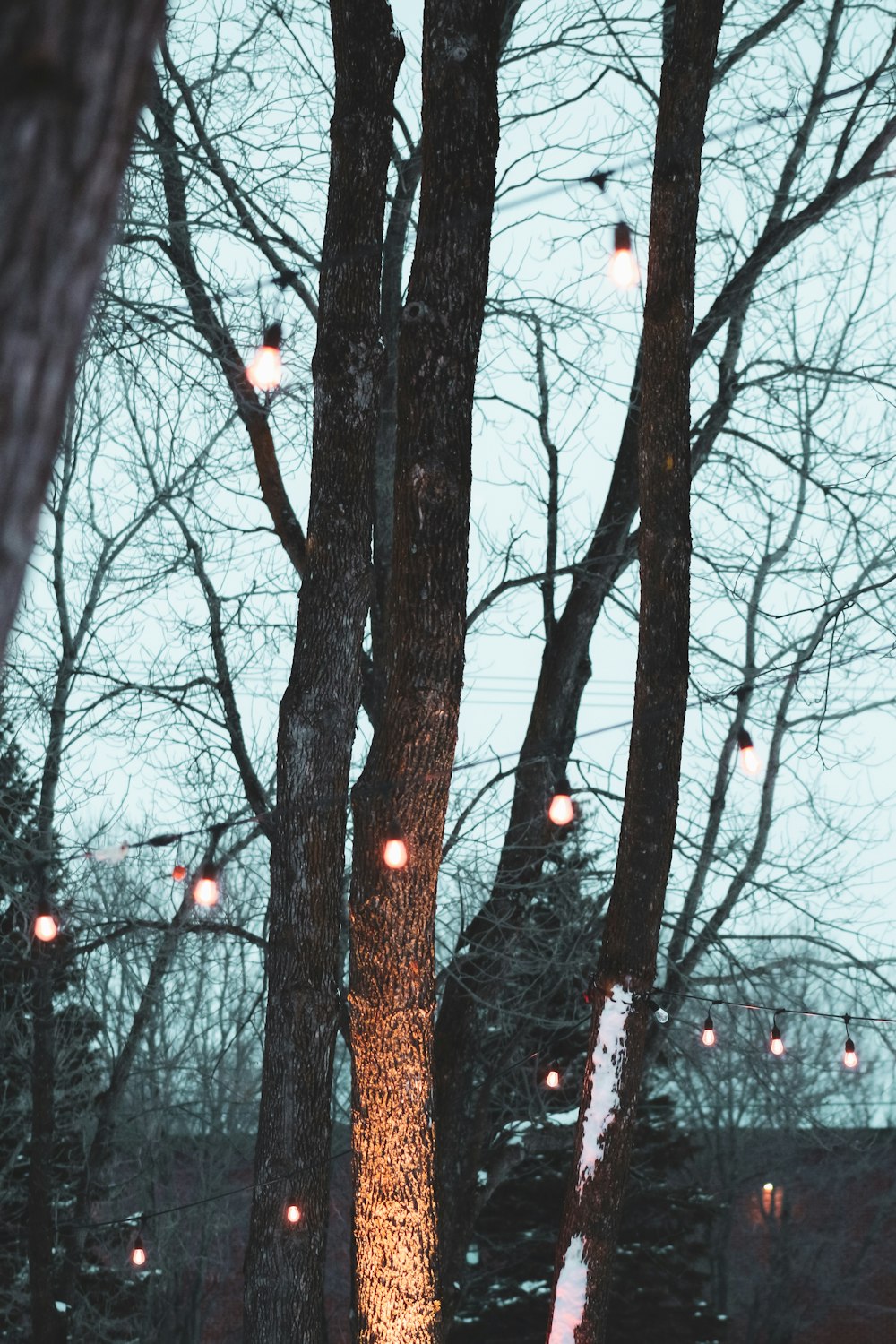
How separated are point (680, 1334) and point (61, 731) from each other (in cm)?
1184

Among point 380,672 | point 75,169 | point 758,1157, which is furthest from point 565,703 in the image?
point 758,1157

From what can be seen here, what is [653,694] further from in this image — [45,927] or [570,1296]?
[45,927]

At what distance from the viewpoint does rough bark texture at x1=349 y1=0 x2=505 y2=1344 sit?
16.5 ft

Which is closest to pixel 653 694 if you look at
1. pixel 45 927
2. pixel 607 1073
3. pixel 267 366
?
pixel 607 1073

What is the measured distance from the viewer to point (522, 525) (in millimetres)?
8984

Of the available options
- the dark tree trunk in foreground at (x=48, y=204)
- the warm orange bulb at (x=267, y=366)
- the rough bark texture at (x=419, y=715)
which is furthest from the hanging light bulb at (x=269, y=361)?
the dark tree trunk in foreground at (x=48, y=204)

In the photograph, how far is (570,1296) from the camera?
518cm

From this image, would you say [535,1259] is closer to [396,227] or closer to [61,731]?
[61,731]

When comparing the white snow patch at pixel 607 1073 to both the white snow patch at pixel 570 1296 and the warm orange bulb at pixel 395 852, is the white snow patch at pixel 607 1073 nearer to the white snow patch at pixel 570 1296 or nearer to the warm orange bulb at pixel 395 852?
the white snow patch at pixel 570 1296

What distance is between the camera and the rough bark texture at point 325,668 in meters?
5.61

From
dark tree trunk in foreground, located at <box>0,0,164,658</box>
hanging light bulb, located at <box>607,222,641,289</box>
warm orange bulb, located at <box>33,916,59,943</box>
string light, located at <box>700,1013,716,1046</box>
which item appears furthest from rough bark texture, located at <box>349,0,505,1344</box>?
dark tree trunk in foreground, located at <box>0,0,164,658</box>

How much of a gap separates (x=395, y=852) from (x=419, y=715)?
533 mm

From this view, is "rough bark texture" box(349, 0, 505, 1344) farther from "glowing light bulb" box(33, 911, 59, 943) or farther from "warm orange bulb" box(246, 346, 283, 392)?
"glowing light bulb" box(33, 911, 59, 943)

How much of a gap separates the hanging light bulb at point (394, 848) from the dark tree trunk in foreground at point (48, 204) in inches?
147
